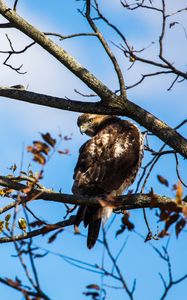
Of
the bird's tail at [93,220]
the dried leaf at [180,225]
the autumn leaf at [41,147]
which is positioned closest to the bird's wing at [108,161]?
the bird's tail at [93,220]

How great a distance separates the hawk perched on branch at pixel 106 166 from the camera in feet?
24.4

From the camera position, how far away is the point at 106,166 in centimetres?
775

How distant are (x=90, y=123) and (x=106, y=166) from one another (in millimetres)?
2126

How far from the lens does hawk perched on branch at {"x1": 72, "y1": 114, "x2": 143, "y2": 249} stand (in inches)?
293

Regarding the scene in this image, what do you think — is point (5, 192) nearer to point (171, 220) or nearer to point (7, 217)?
point (7, 217)

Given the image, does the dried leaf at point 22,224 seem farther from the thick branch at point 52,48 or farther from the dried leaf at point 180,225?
the dried leaf at point 180,225

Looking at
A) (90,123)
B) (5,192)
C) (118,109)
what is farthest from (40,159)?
(90,123)

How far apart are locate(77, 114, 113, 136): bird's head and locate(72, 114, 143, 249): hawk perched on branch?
69 cm

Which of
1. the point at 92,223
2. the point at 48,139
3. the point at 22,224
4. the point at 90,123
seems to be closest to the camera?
the point at 48,139

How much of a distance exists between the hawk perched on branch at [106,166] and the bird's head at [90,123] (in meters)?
A: 0.69

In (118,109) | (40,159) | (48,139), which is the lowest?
(40,159)

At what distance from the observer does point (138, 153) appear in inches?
326

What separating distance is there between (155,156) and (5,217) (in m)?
1.60

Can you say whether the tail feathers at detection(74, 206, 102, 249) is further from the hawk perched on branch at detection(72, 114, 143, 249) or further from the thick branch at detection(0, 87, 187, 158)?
the thick branch at detection(0, 87, 187, 158)
